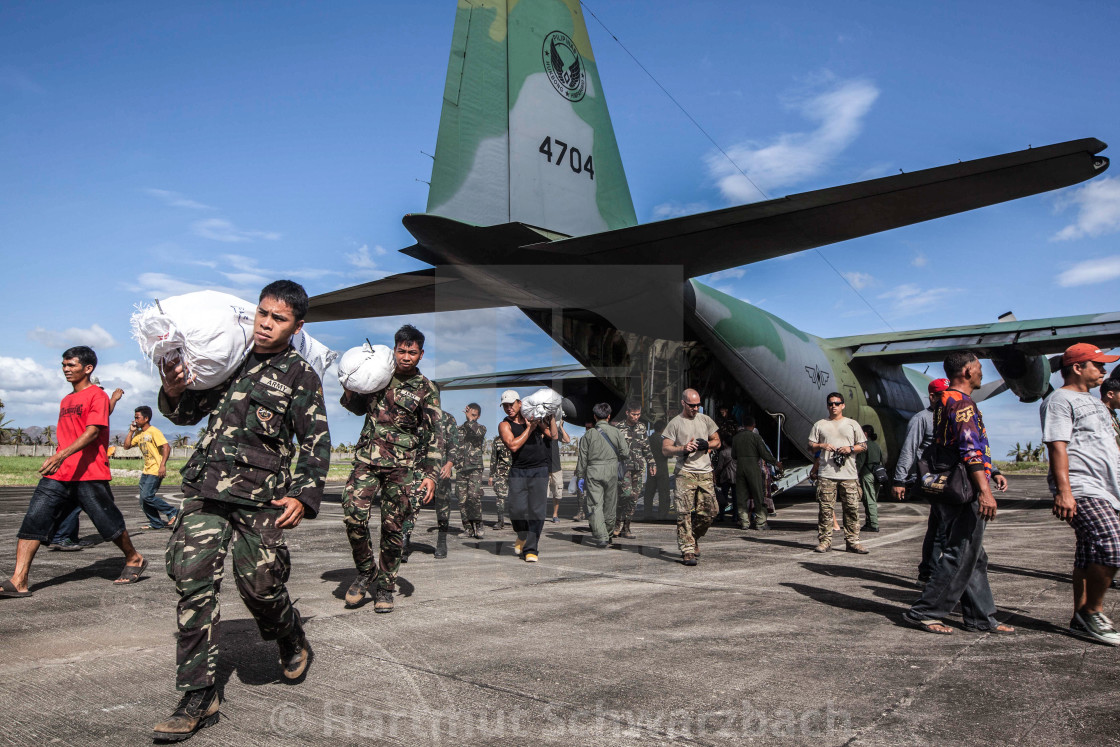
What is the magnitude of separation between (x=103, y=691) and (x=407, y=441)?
249 cm

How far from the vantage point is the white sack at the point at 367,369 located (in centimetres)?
501

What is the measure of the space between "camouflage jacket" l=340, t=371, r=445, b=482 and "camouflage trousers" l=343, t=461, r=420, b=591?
0.33ft

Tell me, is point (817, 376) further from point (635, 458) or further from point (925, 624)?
point (925, 624)

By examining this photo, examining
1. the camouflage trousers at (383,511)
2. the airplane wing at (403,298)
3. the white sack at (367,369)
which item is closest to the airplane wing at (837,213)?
the airplane wing at (403,298)

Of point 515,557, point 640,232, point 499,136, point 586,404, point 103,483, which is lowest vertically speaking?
point 515,557

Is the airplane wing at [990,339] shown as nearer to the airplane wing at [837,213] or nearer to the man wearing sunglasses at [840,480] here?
the man wearing sunglasses at [840,480]

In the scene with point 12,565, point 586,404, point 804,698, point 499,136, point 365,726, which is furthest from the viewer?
point 586,404

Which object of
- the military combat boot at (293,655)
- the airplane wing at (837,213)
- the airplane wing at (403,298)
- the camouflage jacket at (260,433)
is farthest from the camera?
the airplane wing at (403,298)

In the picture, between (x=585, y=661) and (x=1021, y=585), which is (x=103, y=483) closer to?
(x=585, y=661)

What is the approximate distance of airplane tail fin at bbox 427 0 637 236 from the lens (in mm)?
8008

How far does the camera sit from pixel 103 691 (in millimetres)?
3264

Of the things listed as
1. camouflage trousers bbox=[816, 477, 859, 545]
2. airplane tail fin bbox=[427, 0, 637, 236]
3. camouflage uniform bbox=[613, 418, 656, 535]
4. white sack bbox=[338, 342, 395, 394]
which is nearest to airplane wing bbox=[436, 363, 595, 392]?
camouflage uniform bbox=[613, 418, 656, 535]

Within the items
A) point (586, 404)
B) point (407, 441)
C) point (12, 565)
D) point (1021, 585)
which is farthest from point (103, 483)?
point (586, 404)

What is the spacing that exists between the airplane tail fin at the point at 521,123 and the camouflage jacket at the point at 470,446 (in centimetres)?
355
